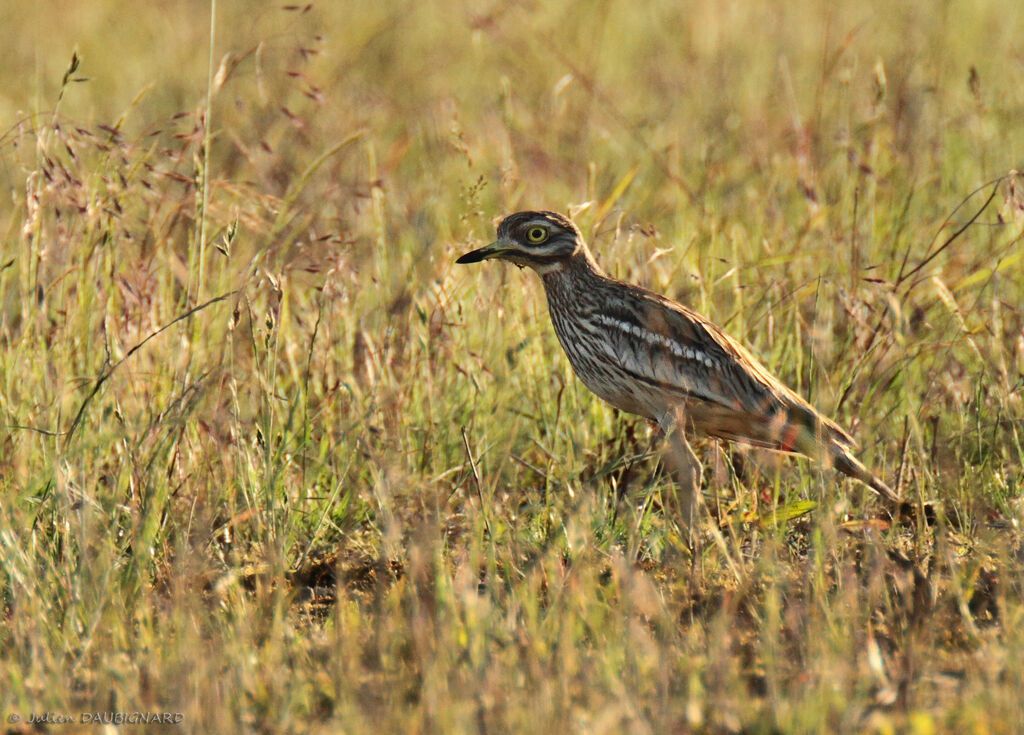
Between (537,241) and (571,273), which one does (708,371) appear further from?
(537,241)


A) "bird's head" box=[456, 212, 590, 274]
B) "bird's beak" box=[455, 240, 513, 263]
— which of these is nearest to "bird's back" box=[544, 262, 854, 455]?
"bird's head" box=[456, 212, 590, 274]

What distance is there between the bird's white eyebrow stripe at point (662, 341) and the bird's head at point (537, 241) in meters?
0.38

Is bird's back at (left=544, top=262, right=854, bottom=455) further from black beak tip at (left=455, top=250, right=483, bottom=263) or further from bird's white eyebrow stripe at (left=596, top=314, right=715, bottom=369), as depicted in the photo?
black beak tip at (left=455, top=250, right=483, bottom=263)

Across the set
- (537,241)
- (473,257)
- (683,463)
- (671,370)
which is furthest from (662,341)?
(473,257)

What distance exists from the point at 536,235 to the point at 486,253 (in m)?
0.23

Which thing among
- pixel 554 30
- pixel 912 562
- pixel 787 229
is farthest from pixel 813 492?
pixel 554 30

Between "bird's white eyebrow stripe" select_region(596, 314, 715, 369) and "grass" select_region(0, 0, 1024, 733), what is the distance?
278 mm

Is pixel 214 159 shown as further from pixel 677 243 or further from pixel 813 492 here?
pixel 813 492

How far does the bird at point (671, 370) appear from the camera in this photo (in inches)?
181

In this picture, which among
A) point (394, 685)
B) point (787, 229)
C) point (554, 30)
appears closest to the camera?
point (394, 685)

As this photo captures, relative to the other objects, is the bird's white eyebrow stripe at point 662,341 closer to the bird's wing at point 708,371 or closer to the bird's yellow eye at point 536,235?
the bird's wing at point 708,371

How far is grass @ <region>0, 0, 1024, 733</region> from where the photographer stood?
3189mm

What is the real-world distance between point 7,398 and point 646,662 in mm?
2550

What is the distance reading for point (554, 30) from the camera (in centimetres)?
1023
